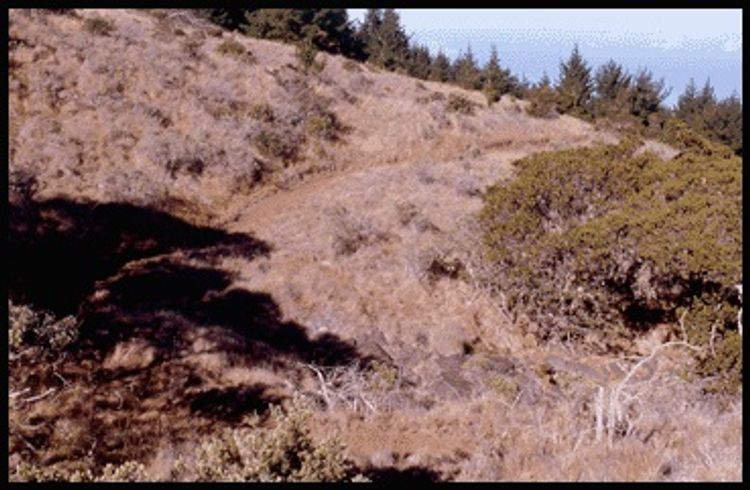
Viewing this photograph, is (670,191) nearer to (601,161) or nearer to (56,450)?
(601,161)

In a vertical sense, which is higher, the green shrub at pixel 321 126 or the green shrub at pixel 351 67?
the green shrub at pixel 351 67

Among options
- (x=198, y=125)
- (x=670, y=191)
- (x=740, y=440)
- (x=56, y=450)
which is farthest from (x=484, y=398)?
(x=198, y=125)

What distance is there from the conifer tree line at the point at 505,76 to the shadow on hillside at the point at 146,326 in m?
20.6

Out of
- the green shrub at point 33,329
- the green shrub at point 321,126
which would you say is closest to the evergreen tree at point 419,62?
the green shrub at point 321,126

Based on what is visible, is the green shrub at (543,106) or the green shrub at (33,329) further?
the green shrub at (543,106)

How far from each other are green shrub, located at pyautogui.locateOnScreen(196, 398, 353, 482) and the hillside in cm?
207

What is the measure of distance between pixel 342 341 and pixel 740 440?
815 cm

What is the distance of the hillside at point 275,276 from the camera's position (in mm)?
9594

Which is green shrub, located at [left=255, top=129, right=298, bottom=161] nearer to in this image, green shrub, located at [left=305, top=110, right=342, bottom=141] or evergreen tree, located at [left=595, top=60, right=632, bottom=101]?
green shrub, located at [left=305, top=110, right=342, bottom=141]

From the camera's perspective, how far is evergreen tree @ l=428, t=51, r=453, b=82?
155 ft

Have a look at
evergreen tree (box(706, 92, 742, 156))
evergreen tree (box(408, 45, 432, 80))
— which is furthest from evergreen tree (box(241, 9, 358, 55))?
evergreen tree (box(706, 92, 742, 156))

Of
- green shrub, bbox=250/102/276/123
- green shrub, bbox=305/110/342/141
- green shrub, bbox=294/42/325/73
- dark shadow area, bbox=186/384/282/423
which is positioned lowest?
dark shadow area, bbox=186/384/282/423

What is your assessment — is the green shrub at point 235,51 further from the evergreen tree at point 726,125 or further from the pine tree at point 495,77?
the evergreen tree at point 726,125

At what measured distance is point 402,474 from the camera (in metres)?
8.84
